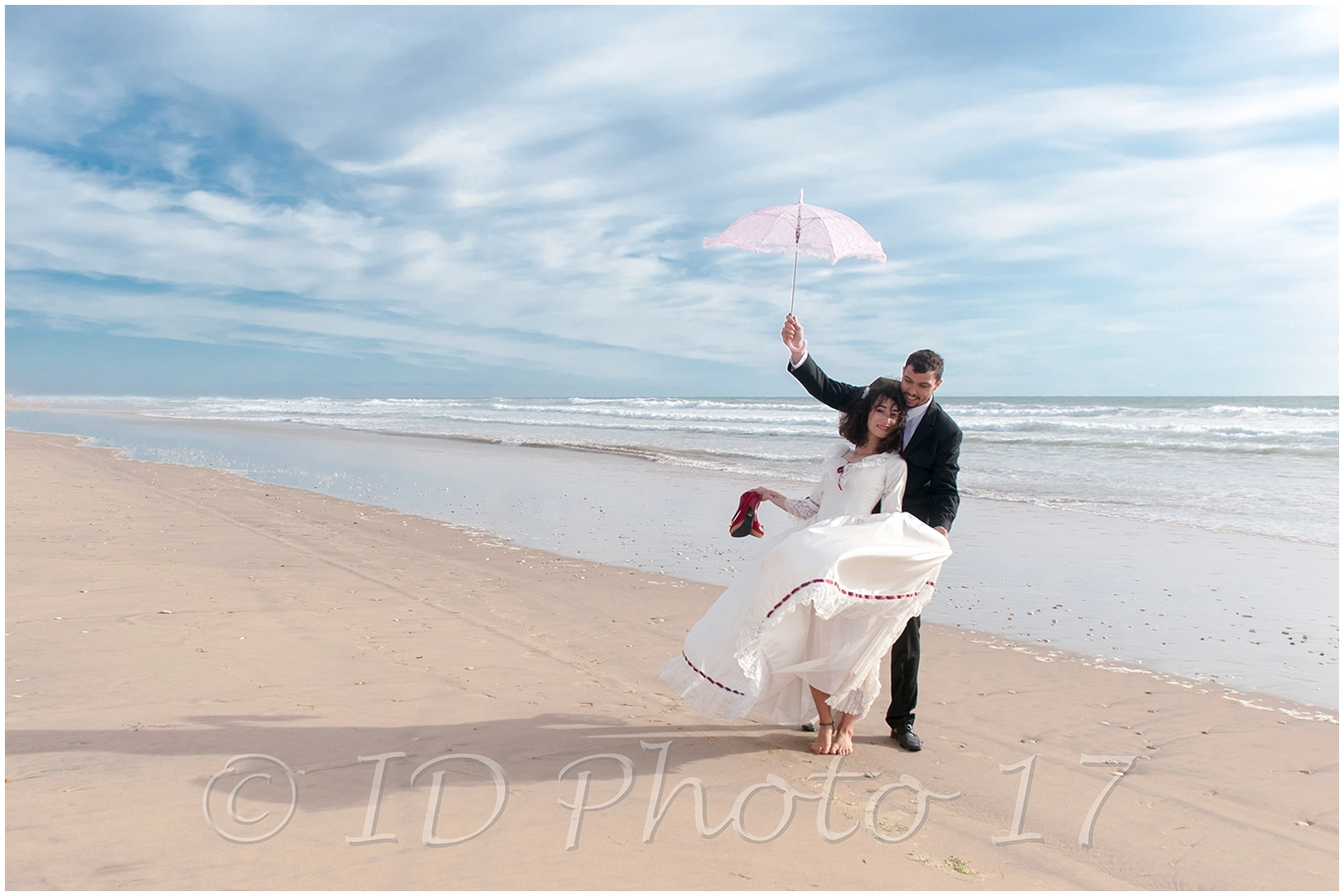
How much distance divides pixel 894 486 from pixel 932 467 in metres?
0.26

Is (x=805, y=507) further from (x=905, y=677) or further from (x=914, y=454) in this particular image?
(x=905, y=677)

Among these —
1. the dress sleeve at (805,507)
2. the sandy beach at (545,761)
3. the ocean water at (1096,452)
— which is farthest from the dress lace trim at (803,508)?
the ocean water at (1096,452)

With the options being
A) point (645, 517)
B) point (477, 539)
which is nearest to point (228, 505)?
point (477, 539)

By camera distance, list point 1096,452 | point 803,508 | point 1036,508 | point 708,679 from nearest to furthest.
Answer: point 708,679, point 803,508, point 1036,508, point 1096,452

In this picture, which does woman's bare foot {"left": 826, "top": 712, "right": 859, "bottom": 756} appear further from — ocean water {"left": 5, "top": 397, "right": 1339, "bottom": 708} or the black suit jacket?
ocean water {"left": 5, "top": 397, "right": 1339, "bottom": 708}

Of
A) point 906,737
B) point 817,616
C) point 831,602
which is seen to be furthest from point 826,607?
point 906,737

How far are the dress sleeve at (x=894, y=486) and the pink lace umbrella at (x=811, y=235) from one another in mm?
1400

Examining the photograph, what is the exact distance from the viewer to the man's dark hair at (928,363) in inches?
169

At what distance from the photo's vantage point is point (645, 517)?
11781mm

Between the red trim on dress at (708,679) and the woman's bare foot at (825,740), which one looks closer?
the red trim on dress at (708,679)

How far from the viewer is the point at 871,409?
4258 mm
